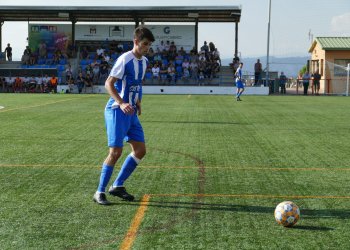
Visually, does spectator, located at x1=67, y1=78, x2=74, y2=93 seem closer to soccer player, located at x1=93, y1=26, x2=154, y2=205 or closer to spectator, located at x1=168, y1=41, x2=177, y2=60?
spectator, located at x1=168, y1=41, x2=177, y2=60

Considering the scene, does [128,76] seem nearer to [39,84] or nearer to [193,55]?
[39,84]

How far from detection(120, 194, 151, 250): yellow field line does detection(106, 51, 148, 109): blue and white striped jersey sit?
1.11 m

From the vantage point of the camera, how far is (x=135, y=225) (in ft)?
17.6

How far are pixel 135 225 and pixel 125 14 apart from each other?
133ft

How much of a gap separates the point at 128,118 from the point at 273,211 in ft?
6.19

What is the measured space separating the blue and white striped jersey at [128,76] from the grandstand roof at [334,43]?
41.2 m

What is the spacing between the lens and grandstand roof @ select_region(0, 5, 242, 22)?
4238 centimetres

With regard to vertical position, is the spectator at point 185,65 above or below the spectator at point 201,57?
below

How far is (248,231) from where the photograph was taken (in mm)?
5250

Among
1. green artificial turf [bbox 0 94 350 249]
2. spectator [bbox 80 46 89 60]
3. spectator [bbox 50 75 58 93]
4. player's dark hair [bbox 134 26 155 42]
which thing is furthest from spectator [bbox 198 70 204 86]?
player's dark hair [bbox 134 26 155 42]

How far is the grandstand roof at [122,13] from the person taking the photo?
42.4 m

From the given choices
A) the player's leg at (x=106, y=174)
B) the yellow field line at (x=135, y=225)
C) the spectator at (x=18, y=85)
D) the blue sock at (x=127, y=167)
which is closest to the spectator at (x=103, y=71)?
the spectator at (x=18, y=85)

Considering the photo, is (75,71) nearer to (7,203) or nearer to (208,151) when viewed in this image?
(208,151)

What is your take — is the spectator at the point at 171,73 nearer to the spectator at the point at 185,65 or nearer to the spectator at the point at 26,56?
the spectator at the point at 185,65
